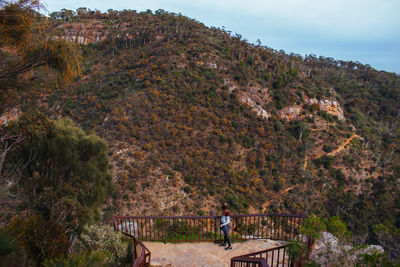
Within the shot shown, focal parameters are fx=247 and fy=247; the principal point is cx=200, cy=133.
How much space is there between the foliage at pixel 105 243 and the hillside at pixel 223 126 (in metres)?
11.9

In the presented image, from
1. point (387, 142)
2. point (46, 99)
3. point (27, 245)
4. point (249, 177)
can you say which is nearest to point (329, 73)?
point (387, 142)

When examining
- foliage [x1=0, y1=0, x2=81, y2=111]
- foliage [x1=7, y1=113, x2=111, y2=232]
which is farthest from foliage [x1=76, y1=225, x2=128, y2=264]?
foliage [x1=0, y1=0, x2=81, y2=111]

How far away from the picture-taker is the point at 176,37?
4012 centimetres

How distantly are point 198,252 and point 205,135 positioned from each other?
2107 centimetres

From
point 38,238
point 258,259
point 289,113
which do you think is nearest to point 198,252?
point 258,259

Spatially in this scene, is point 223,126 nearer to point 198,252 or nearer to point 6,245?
point 198,252

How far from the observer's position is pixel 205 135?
90.1 ft

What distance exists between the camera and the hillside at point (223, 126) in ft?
75.5

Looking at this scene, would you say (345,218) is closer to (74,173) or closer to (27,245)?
(74,173)

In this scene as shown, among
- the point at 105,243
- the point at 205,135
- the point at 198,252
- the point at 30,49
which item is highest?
the point at 30,49

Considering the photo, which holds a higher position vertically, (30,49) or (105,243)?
(30,49)

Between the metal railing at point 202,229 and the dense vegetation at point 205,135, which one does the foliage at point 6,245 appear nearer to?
the metal railing at point 202,229

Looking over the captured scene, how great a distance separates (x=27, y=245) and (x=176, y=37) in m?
39.9

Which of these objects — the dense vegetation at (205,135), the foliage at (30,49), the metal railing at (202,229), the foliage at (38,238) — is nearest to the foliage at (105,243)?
the metal railing at (202,229)
